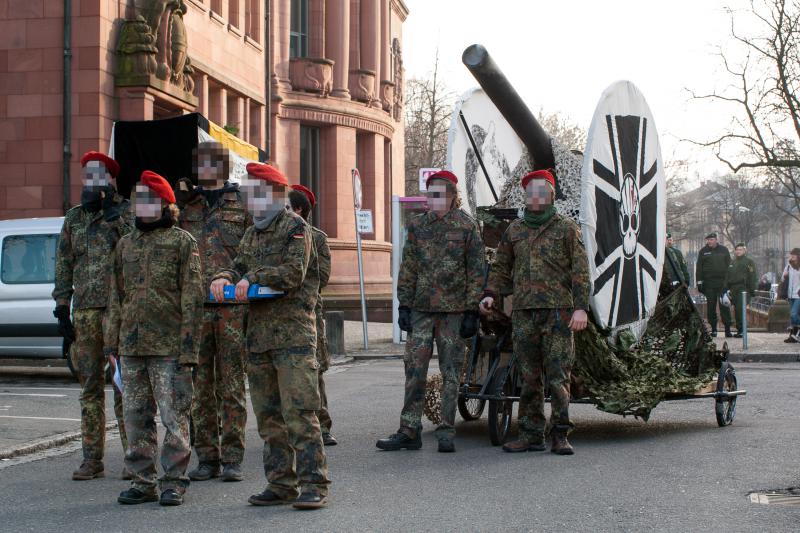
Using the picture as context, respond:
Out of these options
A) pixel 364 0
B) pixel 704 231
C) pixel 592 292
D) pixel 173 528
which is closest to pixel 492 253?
pixel 592 292

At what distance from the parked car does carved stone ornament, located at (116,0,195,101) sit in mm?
6974

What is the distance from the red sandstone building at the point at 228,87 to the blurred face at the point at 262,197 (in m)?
15.4

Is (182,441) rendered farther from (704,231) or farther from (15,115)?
(704,231)

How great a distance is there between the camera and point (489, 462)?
8641mm

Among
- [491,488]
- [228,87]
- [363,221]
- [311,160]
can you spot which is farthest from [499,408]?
[311,160]

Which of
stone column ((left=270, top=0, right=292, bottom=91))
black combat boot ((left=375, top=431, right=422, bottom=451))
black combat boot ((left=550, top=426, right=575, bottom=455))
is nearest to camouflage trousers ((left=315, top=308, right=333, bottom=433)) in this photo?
black combat boot ((left=375, top=431, right=422, bottom=451))

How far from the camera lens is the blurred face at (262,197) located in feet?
22.4

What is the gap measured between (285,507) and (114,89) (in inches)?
646

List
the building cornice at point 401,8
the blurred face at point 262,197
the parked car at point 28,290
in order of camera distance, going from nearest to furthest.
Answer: the blurred face at point 262,197, the parked car at point 28,290, the building cornice at point 401,8

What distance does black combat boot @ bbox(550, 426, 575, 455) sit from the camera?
29.5ft

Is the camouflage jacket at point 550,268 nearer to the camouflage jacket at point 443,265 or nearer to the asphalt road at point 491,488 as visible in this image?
the camouflage jacket at point 443,265

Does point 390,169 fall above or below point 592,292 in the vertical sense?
above

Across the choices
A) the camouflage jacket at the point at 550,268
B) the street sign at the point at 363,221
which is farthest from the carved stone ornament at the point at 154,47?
the camouflage jacket at the point at 550,268

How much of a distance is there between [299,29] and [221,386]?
1238 inches
